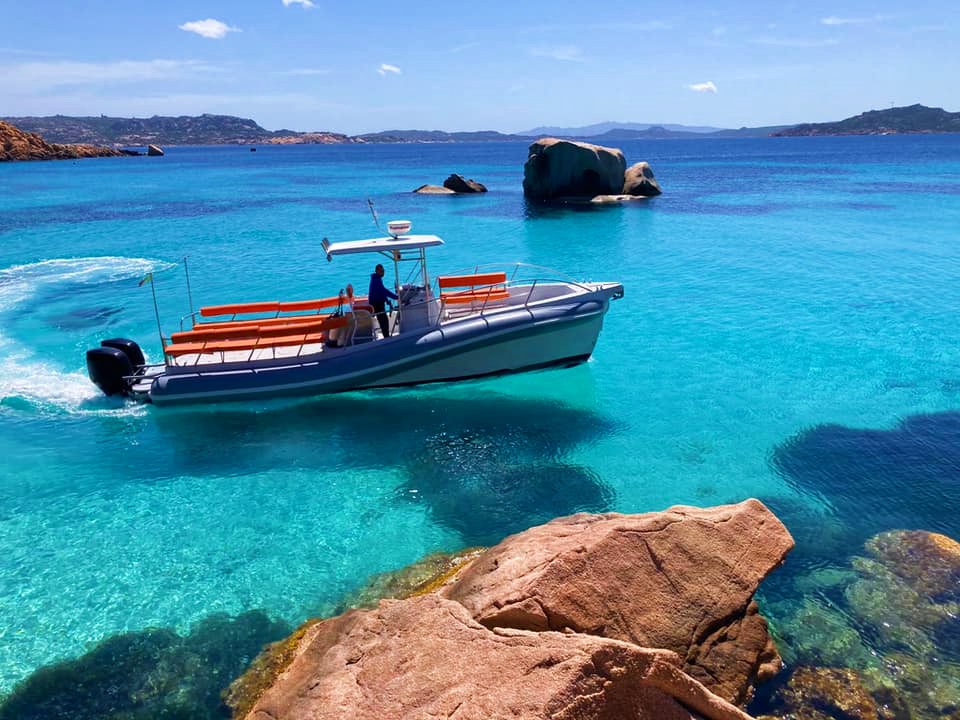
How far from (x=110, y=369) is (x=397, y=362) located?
5668mm

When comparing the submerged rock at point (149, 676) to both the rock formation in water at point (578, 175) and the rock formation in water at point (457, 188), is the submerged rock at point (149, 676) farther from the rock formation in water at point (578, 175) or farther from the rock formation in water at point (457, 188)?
the rock formation in water at point (457, 188)

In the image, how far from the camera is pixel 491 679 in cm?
435

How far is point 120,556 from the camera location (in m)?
8.81

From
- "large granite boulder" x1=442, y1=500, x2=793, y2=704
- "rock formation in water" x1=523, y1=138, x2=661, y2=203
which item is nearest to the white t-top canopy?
"large granite boulder" x1=442, y1=500, x2=793, y2=704

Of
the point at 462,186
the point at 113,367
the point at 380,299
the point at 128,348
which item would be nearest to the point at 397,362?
the point at 380,299

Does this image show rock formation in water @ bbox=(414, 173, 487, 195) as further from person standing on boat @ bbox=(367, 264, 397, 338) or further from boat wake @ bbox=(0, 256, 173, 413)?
person standing on boat @ bbox=(367, 264, 397, 338)

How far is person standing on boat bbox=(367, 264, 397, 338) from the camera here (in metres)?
13.1

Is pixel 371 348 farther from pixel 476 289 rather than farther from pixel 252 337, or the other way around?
pixel 476 289

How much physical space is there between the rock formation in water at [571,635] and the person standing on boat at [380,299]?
6722 mm

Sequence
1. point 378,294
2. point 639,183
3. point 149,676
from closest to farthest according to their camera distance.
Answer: point 149,676
point 378,294
point 639,183

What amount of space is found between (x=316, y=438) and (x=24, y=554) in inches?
178

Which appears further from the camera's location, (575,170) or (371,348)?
(575,170)

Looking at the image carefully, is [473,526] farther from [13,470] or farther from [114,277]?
[114,277]

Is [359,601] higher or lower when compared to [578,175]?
lower
